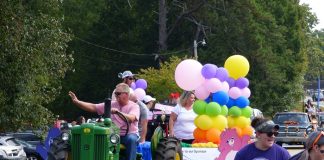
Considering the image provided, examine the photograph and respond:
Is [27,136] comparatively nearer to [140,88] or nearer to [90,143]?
[140,88]

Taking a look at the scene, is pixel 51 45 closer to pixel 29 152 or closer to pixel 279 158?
pixel 29 152

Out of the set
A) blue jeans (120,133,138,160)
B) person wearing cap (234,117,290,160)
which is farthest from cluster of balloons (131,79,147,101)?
person wearing cap (234,117,290,160)

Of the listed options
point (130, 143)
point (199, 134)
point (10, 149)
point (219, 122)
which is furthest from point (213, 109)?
point (10, 149)

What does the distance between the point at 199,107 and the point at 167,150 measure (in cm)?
362

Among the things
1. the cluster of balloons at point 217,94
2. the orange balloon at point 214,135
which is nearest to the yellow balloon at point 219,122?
the cluster of balloons at point 217,94

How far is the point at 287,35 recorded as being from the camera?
227 feet

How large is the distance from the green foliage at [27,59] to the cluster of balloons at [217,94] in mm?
8757

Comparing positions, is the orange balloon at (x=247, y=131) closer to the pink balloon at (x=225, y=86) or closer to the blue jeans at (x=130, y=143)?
the pink balloon at (x=225, y=86)

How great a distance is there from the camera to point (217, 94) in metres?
20.1

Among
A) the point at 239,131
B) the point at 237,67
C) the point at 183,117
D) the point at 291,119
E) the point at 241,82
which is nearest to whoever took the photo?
the point at 183,117

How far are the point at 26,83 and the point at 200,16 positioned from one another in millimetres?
31925

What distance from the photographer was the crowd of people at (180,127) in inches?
331

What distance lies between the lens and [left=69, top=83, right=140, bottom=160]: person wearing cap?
46.2 feet

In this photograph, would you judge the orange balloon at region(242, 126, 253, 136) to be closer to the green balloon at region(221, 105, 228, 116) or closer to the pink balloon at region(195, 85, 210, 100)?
the green balloon at region(221, 105, 228, 116)
